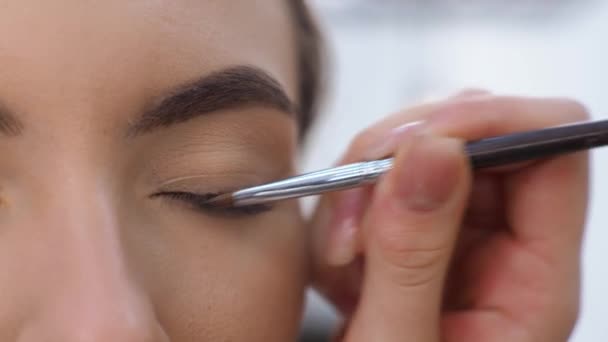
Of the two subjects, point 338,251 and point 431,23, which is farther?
point 431,23

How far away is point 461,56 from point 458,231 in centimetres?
96

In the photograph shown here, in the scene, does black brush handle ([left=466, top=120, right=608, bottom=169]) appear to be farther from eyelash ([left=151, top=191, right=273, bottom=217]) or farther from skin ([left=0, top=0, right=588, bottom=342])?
eyelash ([left=151, top=191, right=273, bottom=217])

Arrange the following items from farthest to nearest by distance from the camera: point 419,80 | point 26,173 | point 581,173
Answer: point 419,80 < point 581,173 < point 26,173

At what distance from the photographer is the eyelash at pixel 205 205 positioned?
0.59 meters

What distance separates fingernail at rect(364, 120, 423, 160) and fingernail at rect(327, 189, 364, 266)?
0.07 metres

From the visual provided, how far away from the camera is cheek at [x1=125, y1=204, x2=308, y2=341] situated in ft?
1.82

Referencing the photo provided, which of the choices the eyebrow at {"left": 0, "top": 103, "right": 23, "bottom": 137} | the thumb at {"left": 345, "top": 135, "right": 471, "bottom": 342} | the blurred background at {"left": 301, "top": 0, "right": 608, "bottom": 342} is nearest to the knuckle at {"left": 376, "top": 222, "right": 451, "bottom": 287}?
the thumb at {"left": 345, "top": 135, "right": 471, "bottom": 342}

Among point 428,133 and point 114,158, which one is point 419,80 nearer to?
point 428,133

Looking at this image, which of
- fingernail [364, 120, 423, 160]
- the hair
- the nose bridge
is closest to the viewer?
the nose bridge

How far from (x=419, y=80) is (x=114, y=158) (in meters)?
1.14

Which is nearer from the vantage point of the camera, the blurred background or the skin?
the skin

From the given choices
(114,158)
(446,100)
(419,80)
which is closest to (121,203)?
(114,158)

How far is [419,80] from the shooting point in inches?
62.7

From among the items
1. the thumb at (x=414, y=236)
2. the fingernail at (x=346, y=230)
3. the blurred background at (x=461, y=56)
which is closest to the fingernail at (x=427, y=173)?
the thumb at (x=414, y=236)
